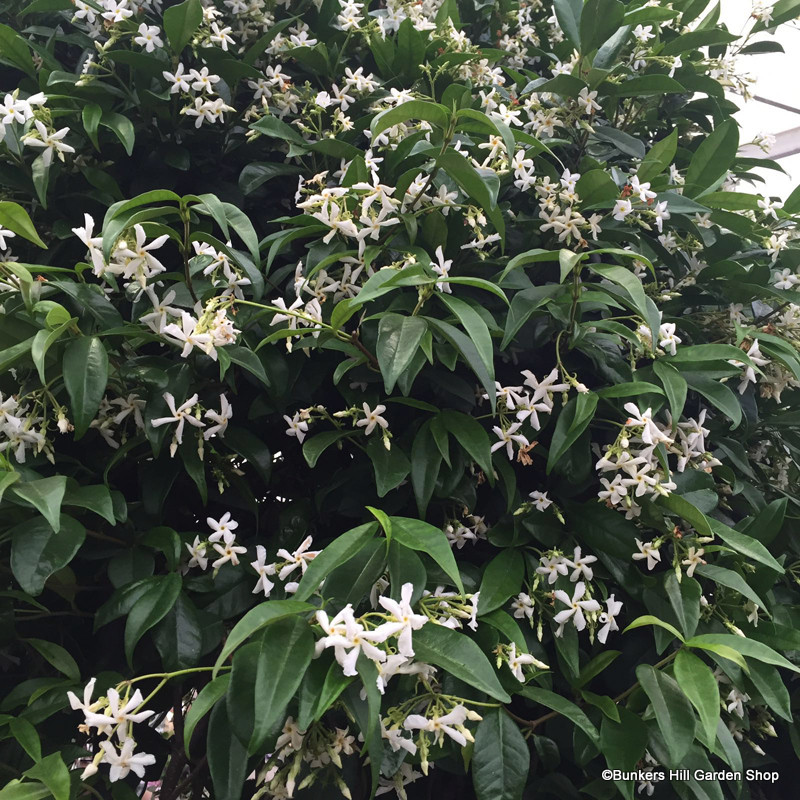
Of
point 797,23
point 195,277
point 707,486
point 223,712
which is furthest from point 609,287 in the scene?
point 797,23

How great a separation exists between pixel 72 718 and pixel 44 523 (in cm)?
25

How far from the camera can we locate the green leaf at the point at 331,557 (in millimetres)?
474

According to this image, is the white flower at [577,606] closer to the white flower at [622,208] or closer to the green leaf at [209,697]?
the green leaf at [209,697]

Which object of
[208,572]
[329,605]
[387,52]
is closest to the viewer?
[329,605]

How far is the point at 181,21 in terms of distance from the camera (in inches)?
→ 31.8

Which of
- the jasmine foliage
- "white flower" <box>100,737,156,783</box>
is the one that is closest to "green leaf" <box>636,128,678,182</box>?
the jasmine foliage

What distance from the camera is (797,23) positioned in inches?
49.0

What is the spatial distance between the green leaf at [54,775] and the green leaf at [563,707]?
16.1 inches

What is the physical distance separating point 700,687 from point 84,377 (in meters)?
0.61

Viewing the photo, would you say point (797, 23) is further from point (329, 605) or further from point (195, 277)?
point (329, 605)

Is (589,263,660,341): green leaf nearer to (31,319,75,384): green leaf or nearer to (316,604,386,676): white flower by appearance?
(316,604,386,676): white flower

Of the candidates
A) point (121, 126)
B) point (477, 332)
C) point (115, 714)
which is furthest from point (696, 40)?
point (115, 714)

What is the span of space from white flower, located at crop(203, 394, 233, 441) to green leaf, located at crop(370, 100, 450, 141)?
329 millimetres

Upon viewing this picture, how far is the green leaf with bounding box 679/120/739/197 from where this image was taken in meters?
0.94
